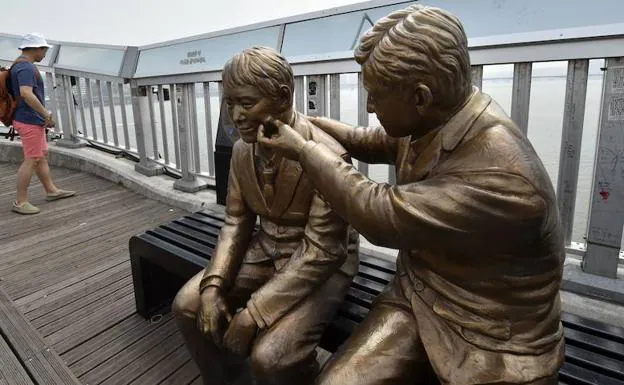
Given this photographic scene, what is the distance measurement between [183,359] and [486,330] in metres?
1.71

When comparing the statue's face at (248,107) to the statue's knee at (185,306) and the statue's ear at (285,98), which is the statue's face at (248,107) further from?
the statue's knee at (185,306)

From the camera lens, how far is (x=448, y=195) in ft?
3.64

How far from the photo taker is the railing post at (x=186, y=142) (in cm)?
475

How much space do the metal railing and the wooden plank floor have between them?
0.89 m

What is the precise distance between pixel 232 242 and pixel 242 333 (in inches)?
16.2

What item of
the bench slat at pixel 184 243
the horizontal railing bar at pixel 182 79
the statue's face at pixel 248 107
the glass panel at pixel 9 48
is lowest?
the bench slat at pixel 184 243

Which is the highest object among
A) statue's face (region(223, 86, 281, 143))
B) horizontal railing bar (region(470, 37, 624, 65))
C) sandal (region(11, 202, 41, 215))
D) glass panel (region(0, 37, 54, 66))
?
glass panel (region(0, 37, 54, 66))

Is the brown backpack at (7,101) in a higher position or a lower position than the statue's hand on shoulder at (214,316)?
higher

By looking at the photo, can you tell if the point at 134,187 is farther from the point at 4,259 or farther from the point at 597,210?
the point at 597,210

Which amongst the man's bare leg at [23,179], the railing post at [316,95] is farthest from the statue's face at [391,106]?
the man's bare leg at [23,179]

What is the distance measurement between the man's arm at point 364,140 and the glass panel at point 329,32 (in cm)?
164

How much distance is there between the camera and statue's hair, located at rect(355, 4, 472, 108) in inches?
43.6

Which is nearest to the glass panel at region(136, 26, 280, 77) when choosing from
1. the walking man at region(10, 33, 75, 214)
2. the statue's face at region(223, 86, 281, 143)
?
the walking man at region(10, 33, 75, 214)

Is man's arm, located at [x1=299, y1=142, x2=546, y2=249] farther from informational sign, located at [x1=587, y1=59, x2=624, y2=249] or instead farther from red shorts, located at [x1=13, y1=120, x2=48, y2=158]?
red shorts, located at [x1=13, y1=120, x2=48, y2=158]
